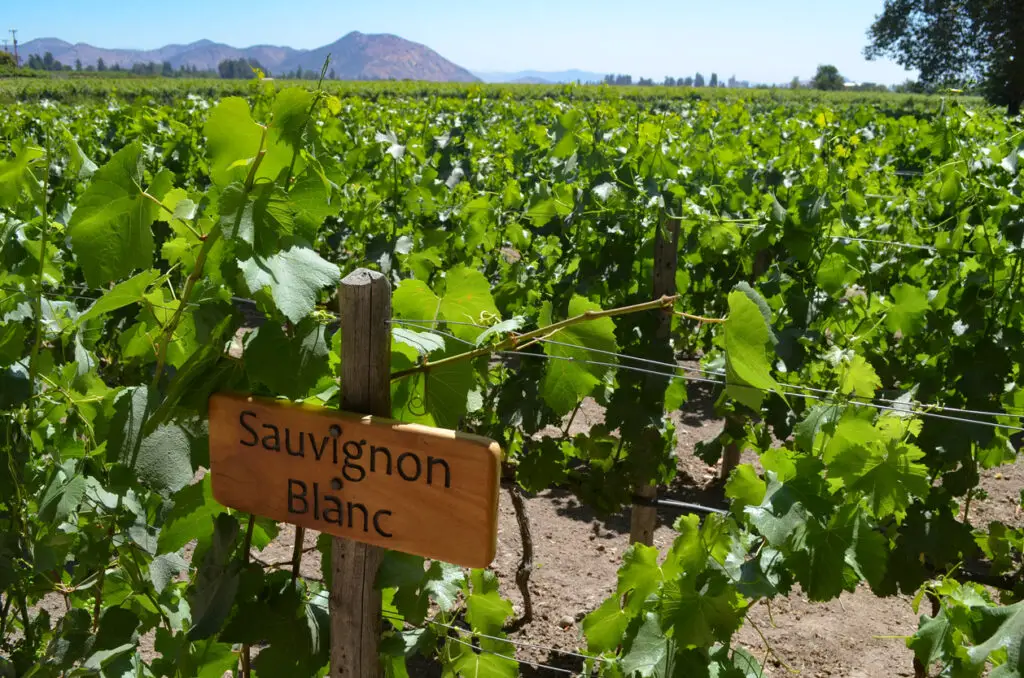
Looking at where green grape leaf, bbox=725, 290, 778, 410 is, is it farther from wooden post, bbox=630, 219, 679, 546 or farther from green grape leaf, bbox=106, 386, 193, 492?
wooden post, bbox=630, 219, 679, 546

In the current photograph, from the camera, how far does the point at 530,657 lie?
3.36 m

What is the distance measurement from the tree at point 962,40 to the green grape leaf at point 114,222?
3068cm

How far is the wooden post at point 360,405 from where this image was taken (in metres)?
1.32

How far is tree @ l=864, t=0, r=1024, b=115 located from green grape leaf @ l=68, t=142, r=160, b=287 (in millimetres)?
30685

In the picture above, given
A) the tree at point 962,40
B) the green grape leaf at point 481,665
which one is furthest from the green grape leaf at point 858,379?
the tree at point 962,40

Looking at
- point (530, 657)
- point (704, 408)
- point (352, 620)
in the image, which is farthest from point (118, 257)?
point (704, 408)

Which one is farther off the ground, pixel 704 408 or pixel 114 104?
pixel 114 104

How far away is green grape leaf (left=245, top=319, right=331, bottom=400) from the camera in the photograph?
4.44ft

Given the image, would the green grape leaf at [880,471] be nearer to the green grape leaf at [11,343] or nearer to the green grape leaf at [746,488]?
the green grape leaf at [746,488]

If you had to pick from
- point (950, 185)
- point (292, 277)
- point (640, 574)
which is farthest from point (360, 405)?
point (950, 185)

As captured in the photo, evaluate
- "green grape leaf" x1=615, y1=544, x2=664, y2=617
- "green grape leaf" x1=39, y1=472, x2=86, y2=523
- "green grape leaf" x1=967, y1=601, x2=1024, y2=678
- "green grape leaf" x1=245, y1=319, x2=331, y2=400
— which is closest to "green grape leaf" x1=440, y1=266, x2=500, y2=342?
"green grape leaf" x1=245, y1=319, x2=331, y2=400

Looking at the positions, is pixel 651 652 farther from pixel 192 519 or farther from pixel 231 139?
pixel 231 139

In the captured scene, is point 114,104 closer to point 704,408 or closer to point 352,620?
point 704,408

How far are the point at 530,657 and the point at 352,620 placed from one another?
210 cm
